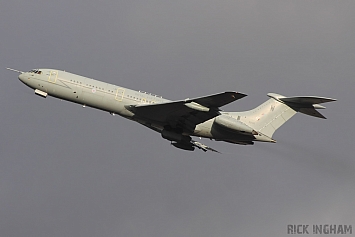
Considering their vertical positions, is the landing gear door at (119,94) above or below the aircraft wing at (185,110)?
above

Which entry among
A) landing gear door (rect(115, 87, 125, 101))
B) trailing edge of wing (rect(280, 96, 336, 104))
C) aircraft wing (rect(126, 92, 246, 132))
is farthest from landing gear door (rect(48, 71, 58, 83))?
trailing edge of wing (rect(280, 96, 336, 104))

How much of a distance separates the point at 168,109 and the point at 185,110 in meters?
1.17

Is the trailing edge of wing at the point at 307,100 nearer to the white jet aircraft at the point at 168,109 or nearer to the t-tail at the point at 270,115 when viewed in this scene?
the white jet aircraft at the point at 168,109

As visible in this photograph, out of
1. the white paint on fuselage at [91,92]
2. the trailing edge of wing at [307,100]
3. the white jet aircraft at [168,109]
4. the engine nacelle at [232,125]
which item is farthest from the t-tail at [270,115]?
the white paint on fuselage at [91,92]

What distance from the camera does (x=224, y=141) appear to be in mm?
41781

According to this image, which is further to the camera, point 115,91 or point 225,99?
point 115,91

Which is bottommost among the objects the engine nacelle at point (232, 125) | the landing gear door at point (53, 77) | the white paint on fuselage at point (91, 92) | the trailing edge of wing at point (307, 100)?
the engine nacelle at point (232, 125)

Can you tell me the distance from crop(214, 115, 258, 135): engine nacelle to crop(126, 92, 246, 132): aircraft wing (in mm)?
1064

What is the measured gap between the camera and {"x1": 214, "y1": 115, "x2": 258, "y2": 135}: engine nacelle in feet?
128

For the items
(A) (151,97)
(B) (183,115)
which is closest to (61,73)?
(A) (151,97)

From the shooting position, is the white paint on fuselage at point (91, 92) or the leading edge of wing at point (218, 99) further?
the white paint on fuselage at point (91, 92)

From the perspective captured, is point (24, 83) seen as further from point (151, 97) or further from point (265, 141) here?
point (265, 141)

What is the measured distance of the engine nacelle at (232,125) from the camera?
39.1 meters

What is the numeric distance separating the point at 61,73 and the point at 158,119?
25.3 feet
